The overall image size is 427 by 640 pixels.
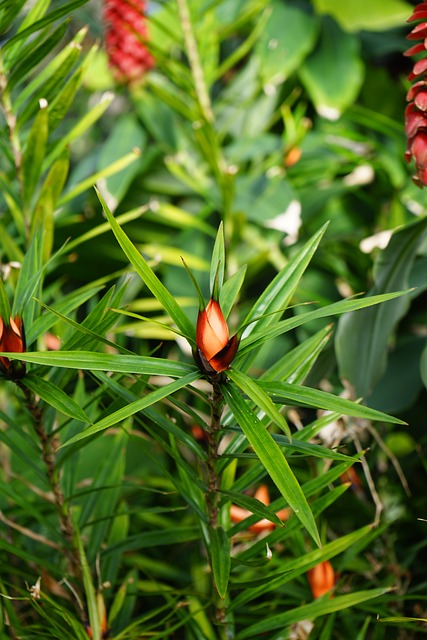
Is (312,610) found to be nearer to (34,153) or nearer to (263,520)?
(263,520)

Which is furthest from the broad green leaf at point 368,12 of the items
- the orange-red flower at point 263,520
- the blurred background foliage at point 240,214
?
the orange-red flower at point 263,520

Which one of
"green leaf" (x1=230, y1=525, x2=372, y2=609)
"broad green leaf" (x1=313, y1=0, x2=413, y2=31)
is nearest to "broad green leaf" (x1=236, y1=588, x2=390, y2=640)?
"green leaf" (x1=230, y1=525, x2=372, y2=609)

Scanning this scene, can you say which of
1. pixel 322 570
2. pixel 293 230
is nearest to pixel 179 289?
pixel 293 230

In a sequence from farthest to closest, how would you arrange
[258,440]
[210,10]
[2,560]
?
[210,10], [2,560], [258,440]

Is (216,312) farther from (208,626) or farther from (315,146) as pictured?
(315,146)

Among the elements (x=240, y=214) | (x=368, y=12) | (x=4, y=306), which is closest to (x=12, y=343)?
(x=4, y=306)

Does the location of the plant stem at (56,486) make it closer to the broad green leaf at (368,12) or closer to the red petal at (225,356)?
the red petal at (225,356)
